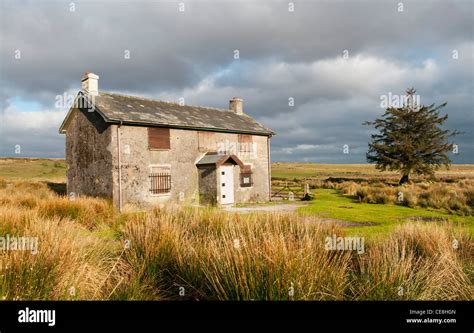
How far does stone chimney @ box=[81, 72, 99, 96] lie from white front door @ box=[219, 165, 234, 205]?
805 cm

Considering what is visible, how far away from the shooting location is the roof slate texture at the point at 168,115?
53.3 ft

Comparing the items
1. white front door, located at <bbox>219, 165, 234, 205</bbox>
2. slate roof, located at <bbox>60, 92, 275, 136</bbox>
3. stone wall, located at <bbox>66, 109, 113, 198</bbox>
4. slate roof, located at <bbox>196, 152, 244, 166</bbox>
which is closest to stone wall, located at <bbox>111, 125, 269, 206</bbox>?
slate roof, located at <bbox>196, 152, 244, 166</bbox>

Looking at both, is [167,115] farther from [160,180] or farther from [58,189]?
[58,189]

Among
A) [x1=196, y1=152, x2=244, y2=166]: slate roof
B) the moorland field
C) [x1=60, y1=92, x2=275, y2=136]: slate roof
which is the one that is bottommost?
the moorland field

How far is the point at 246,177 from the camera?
2180cm

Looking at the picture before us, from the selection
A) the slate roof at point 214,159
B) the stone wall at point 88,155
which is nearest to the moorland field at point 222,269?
the stone wall at point 88,155

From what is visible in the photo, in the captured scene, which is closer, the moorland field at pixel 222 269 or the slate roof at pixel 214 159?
the moorland field at pixel 222 269

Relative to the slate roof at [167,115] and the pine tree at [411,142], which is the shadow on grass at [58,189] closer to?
the slate roof at [167,115]

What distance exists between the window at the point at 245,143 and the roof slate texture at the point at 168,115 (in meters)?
0.45

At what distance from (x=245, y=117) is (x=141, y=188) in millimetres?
11301

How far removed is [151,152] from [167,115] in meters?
2.87

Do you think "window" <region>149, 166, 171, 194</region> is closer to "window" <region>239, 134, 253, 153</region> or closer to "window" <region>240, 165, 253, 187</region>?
"window" <region>240, 165, 253, 187</region>

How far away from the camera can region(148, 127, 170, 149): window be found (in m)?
16.9

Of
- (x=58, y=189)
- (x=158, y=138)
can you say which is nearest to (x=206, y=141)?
(x=158, y=138)
